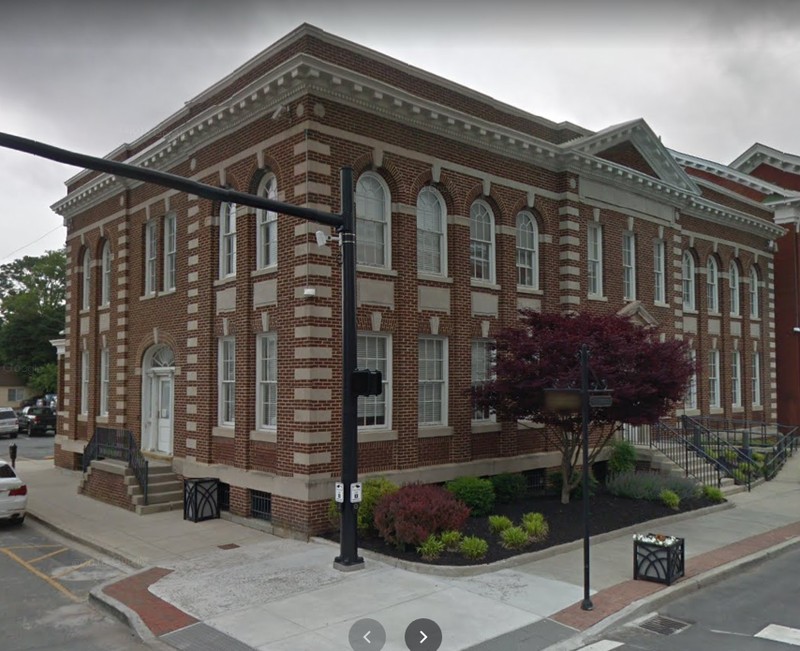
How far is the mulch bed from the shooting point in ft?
39.7

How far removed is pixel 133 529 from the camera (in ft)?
49.2

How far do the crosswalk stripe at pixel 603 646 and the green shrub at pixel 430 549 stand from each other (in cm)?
353

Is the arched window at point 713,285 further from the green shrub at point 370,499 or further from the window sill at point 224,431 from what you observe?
the window sill at point 224,431

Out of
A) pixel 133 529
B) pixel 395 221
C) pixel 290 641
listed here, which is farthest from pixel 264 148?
pixel 290 641

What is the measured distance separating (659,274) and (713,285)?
16.3 ft

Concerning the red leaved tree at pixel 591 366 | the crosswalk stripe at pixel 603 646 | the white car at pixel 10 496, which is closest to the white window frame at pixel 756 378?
the red leaved tree at pixel 591 366

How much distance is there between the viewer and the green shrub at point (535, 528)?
12.9 metres

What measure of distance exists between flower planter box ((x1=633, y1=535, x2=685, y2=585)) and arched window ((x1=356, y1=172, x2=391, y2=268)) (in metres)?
8.08

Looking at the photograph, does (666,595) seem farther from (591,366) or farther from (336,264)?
(336,264)

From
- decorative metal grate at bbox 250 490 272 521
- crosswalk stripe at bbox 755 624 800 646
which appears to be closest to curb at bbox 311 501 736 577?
decorative metal grate at bbox 250 490 272 521

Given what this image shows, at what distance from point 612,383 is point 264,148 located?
8860 millimetres

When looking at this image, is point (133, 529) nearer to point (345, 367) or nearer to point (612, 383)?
point (345, 367)

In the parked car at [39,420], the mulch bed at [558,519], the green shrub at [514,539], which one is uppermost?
the green shrub at [514,539]

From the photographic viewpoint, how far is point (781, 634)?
8820mm
